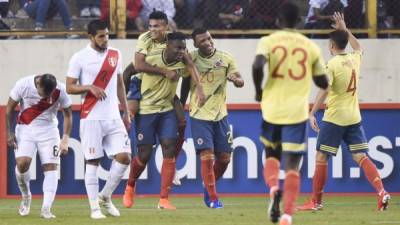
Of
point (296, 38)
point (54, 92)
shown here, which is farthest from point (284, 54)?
point (54, 92)

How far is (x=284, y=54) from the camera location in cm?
1114

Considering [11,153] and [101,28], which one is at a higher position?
[101,28]

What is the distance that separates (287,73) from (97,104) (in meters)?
3.02

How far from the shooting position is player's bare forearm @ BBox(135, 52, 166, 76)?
14.7 meters

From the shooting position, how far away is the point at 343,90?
14773 millimetres

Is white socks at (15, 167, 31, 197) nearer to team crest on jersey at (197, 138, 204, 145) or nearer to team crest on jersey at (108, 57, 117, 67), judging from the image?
team crest on jersey at (108, 57, 117, 67)

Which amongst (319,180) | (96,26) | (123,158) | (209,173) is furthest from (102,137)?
(319,180)

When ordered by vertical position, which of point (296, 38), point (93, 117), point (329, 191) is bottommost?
point (329, 191)

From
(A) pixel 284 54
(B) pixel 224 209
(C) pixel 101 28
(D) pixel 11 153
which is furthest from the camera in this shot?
(D) pixel 11 153

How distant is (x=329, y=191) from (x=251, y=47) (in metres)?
2.54

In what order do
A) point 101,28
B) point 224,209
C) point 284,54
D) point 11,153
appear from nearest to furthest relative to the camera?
point 284,54
point 101,28
point 224,209
point 11,153

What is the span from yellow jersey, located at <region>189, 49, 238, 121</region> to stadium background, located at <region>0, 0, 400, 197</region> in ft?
11.5

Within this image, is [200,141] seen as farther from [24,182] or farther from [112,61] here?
[24,182]

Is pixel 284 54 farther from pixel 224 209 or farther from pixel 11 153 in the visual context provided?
pixel 11 153
